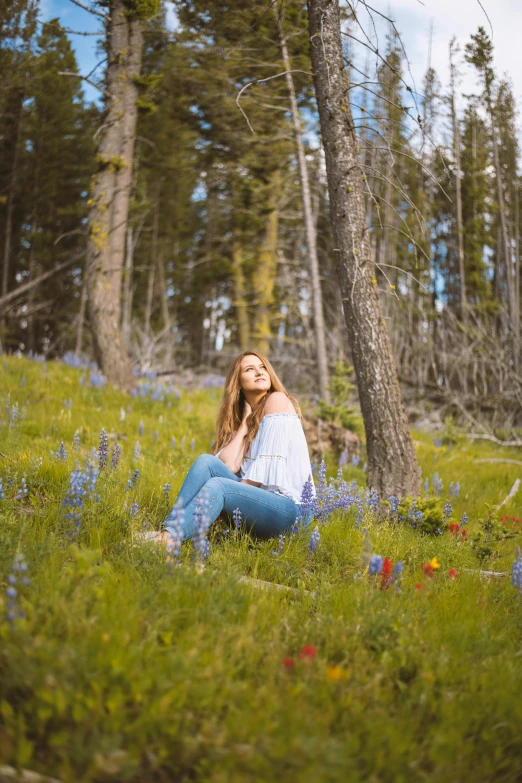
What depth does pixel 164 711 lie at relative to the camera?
1.81 metres

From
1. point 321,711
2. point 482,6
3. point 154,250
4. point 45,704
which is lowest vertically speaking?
point 321,711

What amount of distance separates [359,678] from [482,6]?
14.5ft

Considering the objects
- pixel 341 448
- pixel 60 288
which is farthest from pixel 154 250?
pixel 341 448

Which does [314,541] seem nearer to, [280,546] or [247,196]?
[280,546]

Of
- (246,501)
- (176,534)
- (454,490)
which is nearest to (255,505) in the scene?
(246,501)

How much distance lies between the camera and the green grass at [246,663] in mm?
1711

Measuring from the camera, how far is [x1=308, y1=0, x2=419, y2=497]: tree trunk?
446 cm

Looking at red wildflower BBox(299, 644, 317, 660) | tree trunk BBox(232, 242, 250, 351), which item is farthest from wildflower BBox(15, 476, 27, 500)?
tree trunk BBox(232, 242, 250, 351)

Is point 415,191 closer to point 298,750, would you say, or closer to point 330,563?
point 330,563

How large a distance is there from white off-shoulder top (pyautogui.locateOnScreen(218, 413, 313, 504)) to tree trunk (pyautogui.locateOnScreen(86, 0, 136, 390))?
197 inches

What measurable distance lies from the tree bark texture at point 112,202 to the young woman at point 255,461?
4349mm

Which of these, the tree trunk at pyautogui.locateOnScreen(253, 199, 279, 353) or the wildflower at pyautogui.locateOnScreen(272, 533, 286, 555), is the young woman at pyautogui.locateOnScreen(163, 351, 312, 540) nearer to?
the wildflower at pyautogui.locateOnScreen(272, 533, 286, 555)

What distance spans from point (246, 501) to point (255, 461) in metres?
0.36

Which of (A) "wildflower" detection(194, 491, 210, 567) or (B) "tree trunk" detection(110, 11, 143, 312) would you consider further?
(B) "tree trunk" detection(110, 11, 143, 312)
